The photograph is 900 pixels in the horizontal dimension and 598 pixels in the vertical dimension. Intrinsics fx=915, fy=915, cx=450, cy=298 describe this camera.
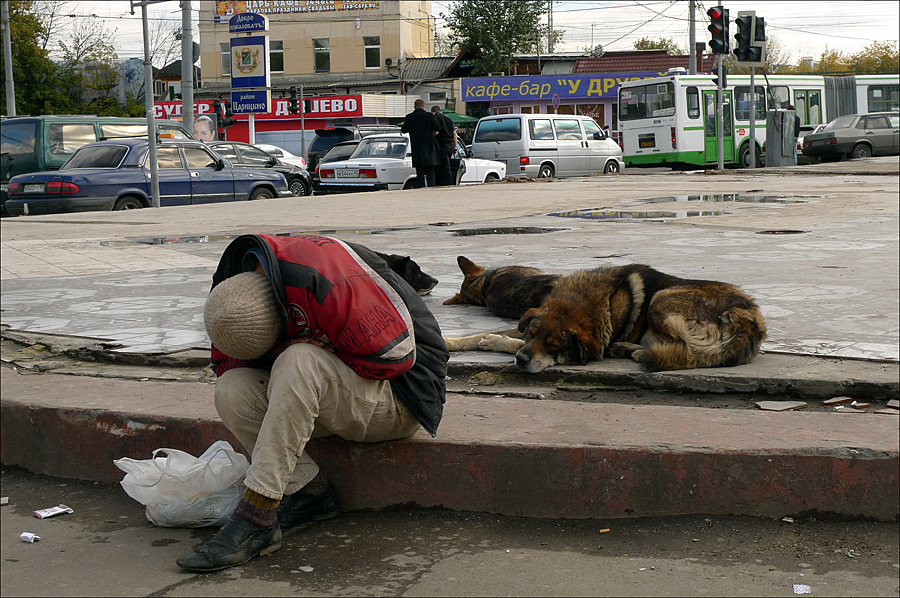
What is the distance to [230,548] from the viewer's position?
8.31ft

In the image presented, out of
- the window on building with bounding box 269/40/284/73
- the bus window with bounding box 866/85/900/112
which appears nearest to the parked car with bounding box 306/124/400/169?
the bus window with bounding box 866/85/900/112

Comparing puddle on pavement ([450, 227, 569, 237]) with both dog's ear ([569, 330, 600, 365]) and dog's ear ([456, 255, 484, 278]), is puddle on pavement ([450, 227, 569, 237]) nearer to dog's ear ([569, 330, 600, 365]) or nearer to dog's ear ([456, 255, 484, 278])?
dog's ear ([456, 255, 484, 278])

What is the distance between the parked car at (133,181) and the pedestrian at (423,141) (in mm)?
2347

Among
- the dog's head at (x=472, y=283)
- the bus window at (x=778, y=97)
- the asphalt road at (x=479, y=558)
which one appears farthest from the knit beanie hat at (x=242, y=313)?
the bus window at (x=778, y=97)

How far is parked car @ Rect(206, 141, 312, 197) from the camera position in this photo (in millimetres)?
16344

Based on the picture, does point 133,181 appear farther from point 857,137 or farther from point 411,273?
point 857,137

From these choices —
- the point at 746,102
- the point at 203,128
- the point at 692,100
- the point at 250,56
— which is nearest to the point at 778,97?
the point at 746,102

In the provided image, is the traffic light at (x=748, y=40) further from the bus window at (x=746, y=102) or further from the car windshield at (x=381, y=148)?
the car windshield at (x=381, y=148)

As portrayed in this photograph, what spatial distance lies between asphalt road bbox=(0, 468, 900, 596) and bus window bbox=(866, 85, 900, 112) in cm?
2994

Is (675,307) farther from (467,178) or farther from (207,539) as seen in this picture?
(467,178)

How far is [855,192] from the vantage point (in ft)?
39.9

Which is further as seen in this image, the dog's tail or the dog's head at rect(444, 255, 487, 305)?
the dog's head at rect(444, 255, 487, 305)

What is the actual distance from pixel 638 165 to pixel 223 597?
2359 centimetres

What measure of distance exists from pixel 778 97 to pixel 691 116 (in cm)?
443
